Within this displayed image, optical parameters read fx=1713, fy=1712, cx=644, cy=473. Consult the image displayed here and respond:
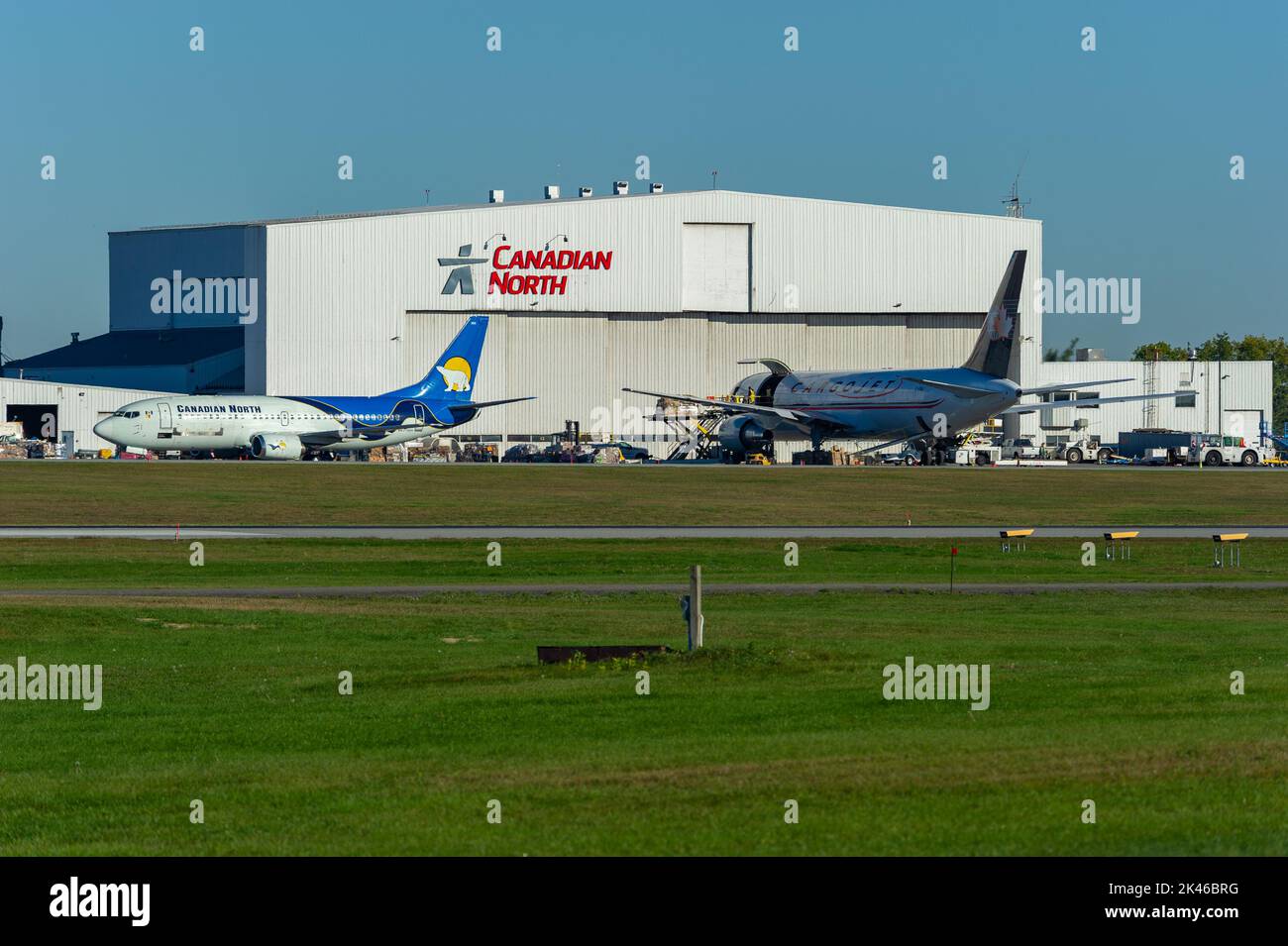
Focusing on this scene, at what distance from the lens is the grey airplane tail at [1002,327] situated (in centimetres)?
9325

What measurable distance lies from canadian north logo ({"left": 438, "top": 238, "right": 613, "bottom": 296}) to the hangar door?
5.81 metres

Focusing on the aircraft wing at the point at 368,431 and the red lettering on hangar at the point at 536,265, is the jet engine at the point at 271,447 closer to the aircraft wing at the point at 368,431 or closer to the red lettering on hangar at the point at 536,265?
the aircraft wing at the point at 368,431

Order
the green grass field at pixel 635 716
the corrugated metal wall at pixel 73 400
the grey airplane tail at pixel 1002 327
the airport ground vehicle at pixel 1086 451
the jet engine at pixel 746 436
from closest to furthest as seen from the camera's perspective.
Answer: the green grass field at pixel 635 716 → the grey airplane tail at pixel 1002 327 → the jet engine at pixel 746 436 → the corrugated metal wall at pixel 73 400 → the airport ground vehicle at pixel 1086 451

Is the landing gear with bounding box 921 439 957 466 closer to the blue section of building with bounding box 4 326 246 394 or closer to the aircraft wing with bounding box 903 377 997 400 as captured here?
the aircraft wing with bounding box 903 377 997 400

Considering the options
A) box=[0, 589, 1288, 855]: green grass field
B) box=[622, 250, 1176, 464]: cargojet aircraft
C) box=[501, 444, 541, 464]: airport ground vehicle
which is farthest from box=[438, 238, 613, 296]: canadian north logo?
box=[0, 589, 1288, 855]: green grass field

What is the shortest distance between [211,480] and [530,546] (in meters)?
32.5

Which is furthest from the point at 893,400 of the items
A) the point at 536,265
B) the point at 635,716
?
the point at 635,716

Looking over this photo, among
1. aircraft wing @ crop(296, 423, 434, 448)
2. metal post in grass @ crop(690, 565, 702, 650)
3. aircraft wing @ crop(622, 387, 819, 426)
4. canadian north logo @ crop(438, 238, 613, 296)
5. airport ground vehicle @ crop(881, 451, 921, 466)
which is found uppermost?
canadian north logo @ crop(438, 238, 613, 296)

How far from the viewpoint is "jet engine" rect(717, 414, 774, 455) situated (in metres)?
105

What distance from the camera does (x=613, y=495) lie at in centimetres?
7012

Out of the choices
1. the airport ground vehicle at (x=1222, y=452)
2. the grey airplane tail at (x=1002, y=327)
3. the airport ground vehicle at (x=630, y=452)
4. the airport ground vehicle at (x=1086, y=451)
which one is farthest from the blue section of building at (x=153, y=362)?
the airport ground vehicle at (x=1222, y=452)

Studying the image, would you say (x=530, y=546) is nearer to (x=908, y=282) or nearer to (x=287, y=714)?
(x=287, y=714)

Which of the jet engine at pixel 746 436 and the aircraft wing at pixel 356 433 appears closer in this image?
the aircraft wing at pixel 356 433

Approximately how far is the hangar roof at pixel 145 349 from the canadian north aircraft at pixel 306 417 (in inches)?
810
